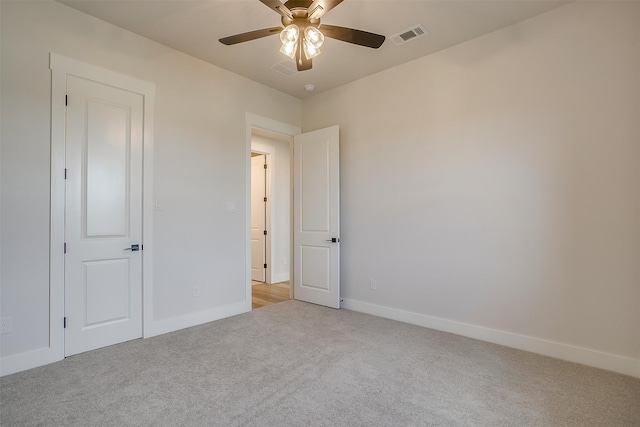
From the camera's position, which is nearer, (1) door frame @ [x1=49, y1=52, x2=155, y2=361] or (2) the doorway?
(1) door frame @ [x1=49, y1=52, x2=155, y2=361]

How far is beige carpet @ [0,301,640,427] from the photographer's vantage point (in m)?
1.84

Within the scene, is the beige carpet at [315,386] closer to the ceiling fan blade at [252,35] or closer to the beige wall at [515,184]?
the beige wall at [515,184]

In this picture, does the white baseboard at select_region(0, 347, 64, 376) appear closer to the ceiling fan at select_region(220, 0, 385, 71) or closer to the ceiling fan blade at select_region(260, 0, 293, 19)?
the ceiling fan at select_region(220, 0, 385, 71)

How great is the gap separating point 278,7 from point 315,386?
2.52 metres

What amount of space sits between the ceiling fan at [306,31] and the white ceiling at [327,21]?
58 centimetres

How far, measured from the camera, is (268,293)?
16.4 ft

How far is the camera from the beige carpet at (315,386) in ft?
6.05

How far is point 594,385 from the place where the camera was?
2225 mm

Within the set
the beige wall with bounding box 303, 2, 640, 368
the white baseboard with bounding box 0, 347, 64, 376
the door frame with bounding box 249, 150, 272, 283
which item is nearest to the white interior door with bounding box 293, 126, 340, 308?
the beige wall with bounding box 303, 2, 640, 368

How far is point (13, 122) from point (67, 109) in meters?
0.38

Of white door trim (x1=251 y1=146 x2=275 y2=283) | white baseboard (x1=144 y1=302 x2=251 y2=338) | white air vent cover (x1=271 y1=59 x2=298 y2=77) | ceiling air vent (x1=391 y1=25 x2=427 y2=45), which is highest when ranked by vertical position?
white air vent cover (x1=271 y1=59 x2=298 y2=77)

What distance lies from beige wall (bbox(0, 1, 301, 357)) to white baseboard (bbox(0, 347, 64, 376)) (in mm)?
53

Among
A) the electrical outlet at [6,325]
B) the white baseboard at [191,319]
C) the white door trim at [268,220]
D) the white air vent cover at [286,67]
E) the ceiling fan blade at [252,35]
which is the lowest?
the white baseboard at [191,319]

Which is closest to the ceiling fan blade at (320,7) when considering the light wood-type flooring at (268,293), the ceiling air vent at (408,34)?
the ceiling air vent at (408,34)
